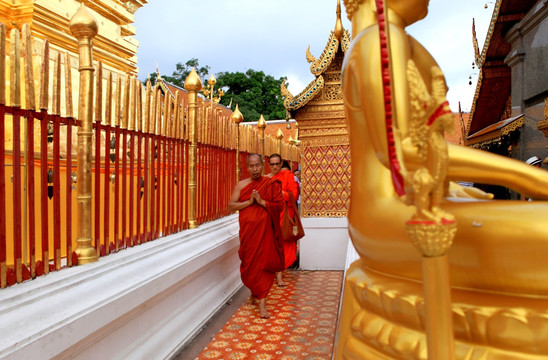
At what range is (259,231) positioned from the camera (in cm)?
392

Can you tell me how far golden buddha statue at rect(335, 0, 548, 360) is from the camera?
2.81ft

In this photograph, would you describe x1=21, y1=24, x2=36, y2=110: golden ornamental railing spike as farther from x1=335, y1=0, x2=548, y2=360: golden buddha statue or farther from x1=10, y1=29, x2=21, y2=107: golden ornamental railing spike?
x1=335, y1=0, x2=548, y2=360: golden buddha statue

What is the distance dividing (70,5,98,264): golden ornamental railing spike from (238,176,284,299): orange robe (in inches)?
66.7

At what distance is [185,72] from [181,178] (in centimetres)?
3158

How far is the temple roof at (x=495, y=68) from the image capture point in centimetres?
414

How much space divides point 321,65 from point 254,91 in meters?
26.0

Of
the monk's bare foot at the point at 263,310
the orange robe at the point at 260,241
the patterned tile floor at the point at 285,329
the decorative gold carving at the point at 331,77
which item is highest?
the decorative gold carving at the point at 331,77

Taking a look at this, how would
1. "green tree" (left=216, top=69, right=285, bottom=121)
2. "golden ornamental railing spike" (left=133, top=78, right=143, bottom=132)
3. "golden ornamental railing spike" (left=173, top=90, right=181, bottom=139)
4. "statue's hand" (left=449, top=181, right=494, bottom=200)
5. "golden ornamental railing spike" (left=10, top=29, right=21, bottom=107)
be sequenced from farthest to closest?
1. "green tree" (left=216, top=69, right=285, bottom=121)
2. "golden ornamental railing spike" (left=173, top=90, right=181, bottom=139)
3. "golden ornamental railing spike" (left=133, top=78, right=143, bottom=132)
4. "golden ornamental railing spike" (left=10, top=29, right=21, bottom=107)
5. "statue's hand" (left=449, top=181, right=494, bottom=200)

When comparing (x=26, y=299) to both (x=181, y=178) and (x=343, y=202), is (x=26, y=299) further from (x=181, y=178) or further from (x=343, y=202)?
(x=343, y=202)

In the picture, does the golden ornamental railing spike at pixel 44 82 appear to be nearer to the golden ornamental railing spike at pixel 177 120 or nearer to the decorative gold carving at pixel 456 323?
the golden ornamental railing spike at pixel 177 120

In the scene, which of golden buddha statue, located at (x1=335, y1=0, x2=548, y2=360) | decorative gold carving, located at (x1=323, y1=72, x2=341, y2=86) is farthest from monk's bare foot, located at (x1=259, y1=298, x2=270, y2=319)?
decorative gold carving, located at (x1=323, y1=72, x2=341, y2=86)

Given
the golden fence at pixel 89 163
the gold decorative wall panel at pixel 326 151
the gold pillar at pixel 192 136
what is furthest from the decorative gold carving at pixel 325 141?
the gold pillar at pixel 192 136

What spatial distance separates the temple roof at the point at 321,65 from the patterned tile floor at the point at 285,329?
94.1 inches

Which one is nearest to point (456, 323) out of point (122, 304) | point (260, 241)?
point (122, 304)
